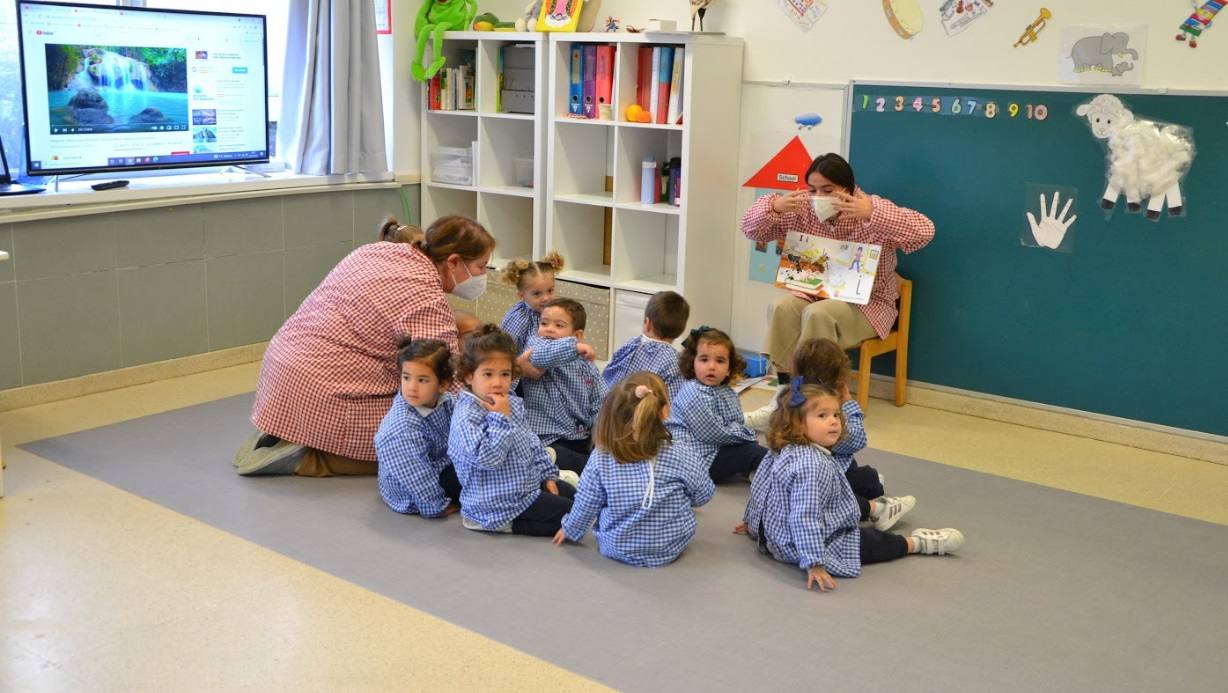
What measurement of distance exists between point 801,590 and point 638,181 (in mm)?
2702

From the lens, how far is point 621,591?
3025 millimetres

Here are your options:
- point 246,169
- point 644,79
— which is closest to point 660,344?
point 644,79

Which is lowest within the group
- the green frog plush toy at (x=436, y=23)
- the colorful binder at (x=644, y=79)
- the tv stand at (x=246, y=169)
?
the tv stand at (x=246, y=169)

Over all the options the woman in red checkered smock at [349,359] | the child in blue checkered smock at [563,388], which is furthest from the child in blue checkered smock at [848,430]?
the woman in red checkered smock at [349,359]

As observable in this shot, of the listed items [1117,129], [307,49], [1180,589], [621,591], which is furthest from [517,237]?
[1180,589]

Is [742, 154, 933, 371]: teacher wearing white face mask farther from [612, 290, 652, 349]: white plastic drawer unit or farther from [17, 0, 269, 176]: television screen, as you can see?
[17, 0, 269, 176]: television screen

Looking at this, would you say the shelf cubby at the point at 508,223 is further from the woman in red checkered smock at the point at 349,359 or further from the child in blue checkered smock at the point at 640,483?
the child in blue checkered smock at the point at 640,483

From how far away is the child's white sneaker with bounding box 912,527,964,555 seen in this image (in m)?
3.31

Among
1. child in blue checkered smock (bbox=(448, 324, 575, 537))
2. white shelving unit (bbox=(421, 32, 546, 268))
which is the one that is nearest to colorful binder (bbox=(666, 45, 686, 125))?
white shelving unit (bbox=(421, 32, 546, 268))

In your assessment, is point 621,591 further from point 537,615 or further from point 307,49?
point 307,49

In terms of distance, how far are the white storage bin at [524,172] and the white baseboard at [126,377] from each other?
1.47 m

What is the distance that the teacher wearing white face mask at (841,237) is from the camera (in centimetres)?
454

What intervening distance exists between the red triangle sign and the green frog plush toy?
163cm

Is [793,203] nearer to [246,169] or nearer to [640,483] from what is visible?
[640,483]
